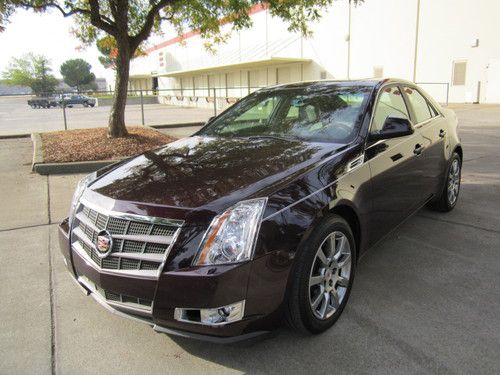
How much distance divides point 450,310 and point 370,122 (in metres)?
1.55

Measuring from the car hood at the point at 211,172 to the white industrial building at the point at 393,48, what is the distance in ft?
45.0

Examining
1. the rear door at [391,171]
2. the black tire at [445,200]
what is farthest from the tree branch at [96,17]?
the black tire at [445,200]

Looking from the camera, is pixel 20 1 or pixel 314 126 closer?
pixel 314 126

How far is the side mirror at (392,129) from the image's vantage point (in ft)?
11.8

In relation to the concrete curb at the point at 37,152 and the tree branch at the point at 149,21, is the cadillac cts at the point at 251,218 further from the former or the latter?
the tree branch at the point at 149,21

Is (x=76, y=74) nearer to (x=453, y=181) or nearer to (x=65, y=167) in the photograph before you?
(x=65, y=167)

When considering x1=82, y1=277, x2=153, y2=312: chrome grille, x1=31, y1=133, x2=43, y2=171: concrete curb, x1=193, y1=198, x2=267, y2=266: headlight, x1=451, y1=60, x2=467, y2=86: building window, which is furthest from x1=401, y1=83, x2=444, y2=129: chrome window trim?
x1=451, y1=60, x2=467, y2=86: building window

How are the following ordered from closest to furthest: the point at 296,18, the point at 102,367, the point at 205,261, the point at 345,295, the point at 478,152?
the point at 205,261 → the point at 102,367 → the point at 345,295 → the point at 478,152 → the point at 296,18

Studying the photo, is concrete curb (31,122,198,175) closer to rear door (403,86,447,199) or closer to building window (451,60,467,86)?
rear door (403,86,447,199)

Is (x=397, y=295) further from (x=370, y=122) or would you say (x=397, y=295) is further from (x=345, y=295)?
(x=370, y=122)

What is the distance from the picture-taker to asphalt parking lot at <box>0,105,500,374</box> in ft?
8.91

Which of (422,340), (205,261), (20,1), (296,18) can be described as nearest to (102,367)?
(205,261)

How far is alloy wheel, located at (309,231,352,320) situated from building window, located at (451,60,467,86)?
2490 cm

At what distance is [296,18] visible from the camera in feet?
34.8
